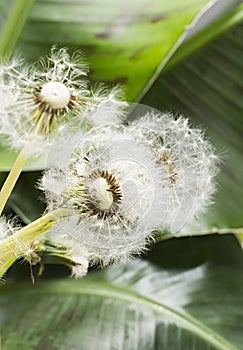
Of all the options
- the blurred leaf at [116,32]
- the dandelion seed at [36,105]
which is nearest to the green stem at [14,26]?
the blurred leaf at [116,32]

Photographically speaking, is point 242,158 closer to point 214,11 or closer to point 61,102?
point 214,11

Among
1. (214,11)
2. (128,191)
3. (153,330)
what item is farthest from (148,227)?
(214,11)

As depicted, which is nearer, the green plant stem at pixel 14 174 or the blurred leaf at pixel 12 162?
the green plant stem at pixel 14 174

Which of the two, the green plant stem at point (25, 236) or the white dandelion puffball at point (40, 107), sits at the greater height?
the white dandelion puffball at point (40, 107)

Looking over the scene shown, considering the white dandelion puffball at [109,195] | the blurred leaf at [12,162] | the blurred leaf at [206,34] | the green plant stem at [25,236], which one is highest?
the blurred leaf at [206,34]

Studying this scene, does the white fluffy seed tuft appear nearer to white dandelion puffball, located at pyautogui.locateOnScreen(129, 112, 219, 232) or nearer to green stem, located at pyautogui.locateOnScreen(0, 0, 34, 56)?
white dandelion puffball, located at pyautogui.locateOnScreen(129, 112, 219, 232)

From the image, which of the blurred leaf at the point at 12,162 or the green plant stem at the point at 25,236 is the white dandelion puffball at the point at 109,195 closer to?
the green plant stem at the point at 25,236
